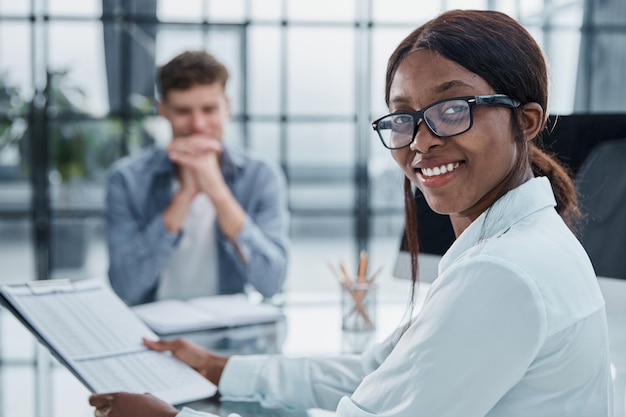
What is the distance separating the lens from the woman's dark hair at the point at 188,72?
7.45ft

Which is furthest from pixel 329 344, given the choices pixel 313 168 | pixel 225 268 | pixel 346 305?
pixel 313 168

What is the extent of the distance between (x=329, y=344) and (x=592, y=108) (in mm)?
4344

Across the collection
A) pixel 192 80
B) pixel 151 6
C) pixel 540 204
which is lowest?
pixel 540 204

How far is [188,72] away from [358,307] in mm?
1013

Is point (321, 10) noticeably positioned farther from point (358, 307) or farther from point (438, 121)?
point (438, 121)

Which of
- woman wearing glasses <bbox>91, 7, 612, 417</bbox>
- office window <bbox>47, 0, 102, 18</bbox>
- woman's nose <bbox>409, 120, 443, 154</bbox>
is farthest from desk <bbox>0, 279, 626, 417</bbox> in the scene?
office window <bbox>47, 0, 102, 18</bbox>

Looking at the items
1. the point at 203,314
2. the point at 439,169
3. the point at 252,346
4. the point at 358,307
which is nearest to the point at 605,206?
the point at 358,307

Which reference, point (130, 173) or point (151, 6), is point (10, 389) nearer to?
point (130, 173)

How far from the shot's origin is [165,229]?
7.29 ft

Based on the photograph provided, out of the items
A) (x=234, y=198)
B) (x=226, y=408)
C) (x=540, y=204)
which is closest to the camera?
(x=540, y=204)

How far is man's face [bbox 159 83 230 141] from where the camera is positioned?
2.29 metres

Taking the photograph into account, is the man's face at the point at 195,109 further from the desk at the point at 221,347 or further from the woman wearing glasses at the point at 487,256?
the woman wearing glasses at the point at 487,256

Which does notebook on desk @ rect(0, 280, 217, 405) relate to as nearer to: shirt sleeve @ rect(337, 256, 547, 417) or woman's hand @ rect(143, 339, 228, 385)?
woman's hand @ rect(143, 339, 228, 385)

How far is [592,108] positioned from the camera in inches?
210
